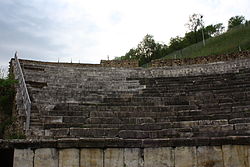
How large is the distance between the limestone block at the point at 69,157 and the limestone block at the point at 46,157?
8cm

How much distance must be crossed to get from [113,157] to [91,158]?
1.03ft

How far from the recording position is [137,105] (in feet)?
33.9

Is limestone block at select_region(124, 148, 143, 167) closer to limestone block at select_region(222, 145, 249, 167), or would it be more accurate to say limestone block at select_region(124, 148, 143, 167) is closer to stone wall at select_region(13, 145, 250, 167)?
stone wall at select_region(13, 145, 250, 167)

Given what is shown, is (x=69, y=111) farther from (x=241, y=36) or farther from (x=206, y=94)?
(x=241, y=36)

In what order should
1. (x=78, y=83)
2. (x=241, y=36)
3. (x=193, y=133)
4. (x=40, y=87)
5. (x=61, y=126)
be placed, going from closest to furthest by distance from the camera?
(x=193, y=133) < (x=61, y=126) < (x=40, y=87) < (x=78, y=83) < (x=241, y=36)

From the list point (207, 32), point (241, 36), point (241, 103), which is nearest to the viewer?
point (241, 103)

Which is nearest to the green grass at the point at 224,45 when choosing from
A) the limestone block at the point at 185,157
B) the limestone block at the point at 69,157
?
the limestone block at the point at 185,157

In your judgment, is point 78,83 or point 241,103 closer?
point 241,103

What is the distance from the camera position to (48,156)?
441 centimetres

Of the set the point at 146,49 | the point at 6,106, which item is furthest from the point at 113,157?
the point at 146,49

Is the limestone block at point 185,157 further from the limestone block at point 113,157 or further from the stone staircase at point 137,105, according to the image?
the stone staircase at point 137,105

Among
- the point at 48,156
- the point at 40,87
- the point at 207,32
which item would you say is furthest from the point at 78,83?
the point at 207,32

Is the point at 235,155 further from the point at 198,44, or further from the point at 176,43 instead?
the point at 176,43

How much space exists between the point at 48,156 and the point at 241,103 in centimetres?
665
